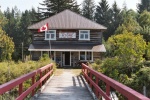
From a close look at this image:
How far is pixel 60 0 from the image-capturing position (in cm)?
6656

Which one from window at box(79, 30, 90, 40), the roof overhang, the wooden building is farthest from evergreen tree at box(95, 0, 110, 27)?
the roof overhang

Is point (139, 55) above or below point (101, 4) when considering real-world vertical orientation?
below

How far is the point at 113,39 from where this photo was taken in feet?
132

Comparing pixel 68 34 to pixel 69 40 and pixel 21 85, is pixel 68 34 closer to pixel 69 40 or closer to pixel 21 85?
pixel 69 40

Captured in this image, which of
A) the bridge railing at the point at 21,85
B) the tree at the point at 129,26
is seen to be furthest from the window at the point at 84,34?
the bridge railing at the point at 21,85

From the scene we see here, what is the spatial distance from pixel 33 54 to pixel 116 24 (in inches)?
1548

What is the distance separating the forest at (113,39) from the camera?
64.0 feet

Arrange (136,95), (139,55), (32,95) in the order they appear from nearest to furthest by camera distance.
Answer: (136,95) < (32,95) < (139,55)

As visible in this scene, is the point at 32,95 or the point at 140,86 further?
the point at 140,86

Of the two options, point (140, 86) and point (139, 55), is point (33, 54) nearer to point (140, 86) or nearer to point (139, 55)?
A: point (139, 55)

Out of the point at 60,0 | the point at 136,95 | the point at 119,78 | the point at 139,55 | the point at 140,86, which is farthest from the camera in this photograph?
the point at 60,0

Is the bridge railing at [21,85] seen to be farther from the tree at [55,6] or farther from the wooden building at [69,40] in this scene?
the tree at [55,6]

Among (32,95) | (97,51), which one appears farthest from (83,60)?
(32,95)

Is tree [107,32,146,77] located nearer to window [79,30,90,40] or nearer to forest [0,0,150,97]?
forest [0,0,150,97]
